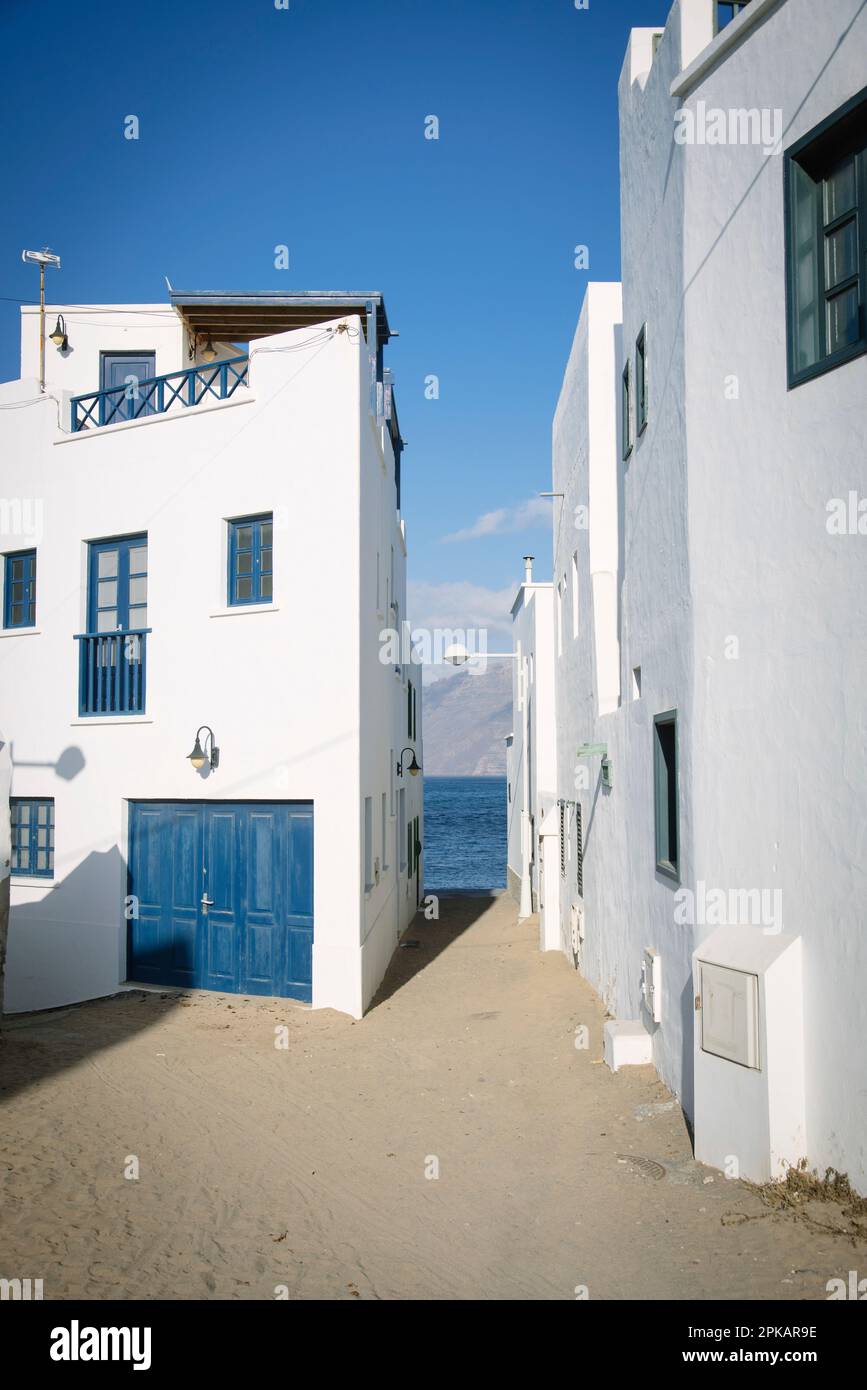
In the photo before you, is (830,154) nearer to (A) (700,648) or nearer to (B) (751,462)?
(B) (751,462)

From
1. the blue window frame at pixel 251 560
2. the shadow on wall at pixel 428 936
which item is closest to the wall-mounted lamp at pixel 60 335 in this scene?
the blue window frame at pixel 251 560

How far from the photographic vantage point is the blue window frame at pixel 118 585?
43.0 feet

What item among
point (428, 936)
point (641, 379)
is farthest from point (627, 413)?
point (428, 936)

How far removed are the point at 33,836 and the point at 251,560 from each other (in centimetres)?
500

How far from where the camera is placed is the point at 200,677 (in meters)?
12.3

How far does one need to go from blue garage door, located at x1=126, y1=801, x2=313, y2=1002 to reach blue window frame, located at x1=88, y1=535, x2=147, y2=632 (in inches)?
99.3

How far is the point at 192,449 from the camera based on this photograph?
1261cm

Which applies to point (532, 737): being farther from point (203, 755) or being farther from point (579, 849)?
point (203, 755)

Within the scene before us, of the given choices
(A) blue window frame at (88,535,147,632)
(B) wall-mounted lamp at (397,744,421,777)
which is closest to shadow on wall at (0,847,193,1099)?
(A) blue window frame at (88,535,147,632)

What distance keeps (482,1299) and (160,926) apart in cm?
809

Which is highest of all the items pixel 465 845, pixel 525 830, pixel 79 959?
pixel 525 830

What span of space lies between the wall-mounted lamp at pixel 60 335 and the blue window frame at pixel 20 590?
4932 millimetres

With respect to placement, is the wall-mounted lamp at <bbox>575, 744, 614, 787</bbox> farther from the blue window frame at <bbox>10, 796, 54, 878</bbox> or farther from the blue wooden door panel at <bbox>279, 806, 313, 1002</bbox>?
the blue window frame at <bbox>10, 796, 54, 878</bbox>

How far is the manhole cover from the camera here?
672 cm
